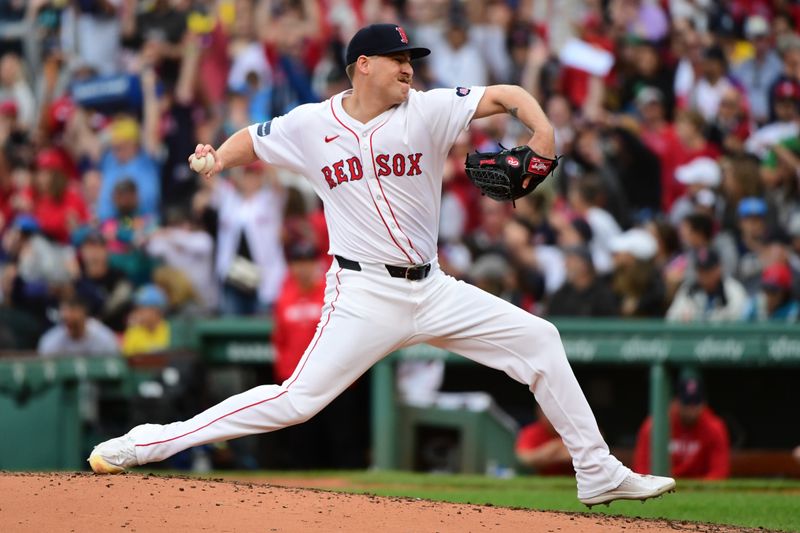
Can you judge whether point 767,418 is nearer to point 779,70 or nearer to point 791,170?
point 791,170

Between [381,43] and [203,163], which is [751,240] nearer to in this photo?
[381,43]

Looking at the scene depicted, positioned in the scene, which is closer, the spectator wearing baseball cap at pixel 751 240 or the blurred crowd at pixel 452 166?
the spectator wearing baseball cap at pixel 751 240

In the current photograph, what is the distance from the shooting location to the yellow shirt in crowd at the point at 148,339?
11.1 m

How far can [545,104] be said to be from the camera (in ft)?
40.0

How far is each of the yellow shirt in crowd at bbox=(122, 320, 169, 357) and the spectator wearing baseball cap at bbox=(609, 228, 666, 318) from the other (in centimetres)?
353

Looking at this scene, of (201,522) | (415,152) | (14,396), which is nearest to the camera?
(201,522)

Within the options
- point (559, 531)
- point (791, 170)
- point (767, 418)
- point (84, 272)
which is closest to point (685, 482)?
point (767, 418)

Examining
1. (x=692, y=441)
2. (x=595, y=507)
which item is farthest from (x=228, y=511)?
(x=692, y=441)

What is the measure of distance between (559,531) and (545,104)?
7203 millimetres

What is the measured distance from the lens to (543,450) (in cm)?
957

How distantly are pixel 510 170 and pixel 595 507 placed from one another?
2.23 metres

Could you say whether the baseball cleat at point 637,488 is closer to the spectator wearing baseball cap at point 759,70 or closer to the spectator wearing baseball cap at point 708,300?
the spectator wearing baseball cap at point 708,300

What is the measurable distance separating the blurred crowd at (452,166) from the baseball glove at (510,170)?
4.23 meters

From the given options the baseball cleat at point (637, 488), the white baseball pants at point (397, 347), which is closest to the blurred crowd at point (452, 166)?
the baseball cleat at point (637, 488)
